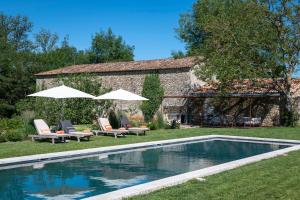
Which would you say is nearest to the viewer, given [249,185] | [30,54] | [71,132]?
[249,185]

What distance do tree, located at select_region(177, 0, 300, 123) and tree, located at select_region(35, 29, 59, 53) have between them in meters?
43.9

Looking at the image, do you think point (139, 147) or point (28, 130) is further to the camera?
point (28, 130)

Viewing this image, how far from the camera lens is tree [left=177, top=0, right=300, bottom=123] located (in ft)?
82.7

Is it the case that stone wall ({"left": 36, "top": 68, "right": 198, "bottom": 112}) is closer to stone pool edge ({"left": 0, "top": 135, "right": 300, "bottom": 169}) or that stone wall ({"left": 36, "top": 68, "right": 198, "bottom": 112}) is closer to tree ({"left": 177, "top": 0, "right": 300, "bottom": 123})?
tree ({"left": 177, "top": 0, "right": 300, "bottom": 123})

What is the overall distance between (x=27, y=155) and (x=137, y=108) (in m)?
19.1

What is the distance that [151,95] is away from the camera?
30062 millimetres

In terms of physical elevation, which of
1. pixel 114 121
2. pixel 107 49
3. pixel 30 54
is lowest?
pixel 114 121

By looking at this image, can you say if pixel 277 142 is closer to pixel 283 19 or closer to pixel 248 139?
pixel 248 139

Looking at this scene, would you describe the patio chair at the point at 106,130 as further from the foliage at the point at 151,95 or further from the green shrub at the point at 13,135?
the foliage at the point at 151,95

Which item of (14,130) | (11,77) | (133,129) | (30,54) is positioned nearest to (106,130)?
(133,129)

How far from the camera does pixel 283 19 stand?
25531mm

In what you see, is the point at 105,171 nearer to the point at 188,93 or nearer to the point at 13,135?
the point at 13,135

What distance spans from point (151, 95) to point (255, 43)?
8.54 metres

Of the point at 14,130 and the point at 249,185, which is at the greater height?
the point at 14,130
